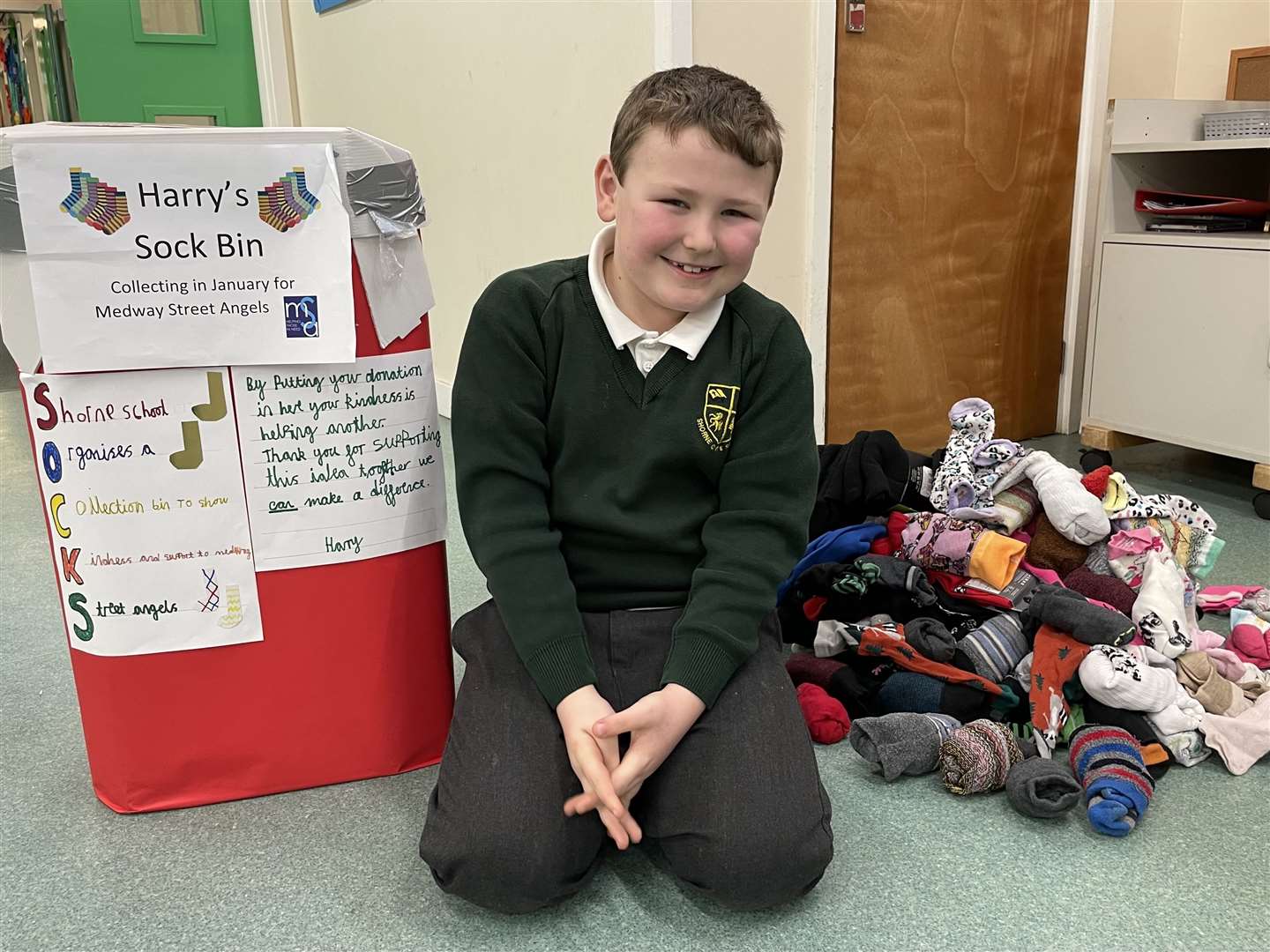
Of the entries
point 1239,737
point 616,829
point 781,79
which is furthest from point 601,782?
point 781,79

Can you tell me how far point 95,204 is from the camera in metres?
0.88

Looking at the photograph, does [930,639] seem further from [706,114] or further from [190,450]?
[190,450]

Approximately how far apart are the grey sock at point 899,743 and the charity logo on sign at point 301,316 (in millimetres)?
668

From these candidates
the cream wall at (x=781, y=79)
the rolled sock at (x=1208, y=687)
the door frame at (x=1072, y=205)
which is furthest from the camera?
the door frame at (x=1072, y=205)

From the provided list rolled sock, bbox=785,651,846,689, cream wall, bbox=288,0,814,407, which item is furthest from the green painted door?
rolled sock, bbox=785,651,846,689

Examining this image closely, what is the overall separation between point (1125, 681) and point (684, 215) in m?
0.66

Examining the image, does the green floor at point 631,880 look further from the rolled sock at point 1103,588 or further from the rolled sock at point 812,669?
the rolled sock at point 1103,588

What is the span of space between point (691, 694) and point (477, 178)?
1.79 meters

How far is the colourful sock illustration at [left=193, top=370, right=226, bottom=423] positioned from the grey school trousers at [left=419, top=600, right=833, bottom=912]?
0.32 m

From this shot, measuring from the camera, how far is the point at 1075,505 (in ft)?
4.38

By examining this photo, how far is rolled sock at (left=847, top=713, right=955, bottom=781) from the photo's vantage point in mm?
1077

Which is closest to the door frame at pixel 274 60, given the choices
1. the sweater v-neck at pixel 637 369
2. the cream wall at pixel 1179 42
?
the cream wall at pixel 1179 42

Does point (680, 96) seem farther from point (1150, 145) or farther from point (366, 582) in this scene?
point (1150, 145)

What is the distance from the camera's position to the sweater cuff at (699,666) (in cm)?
91
